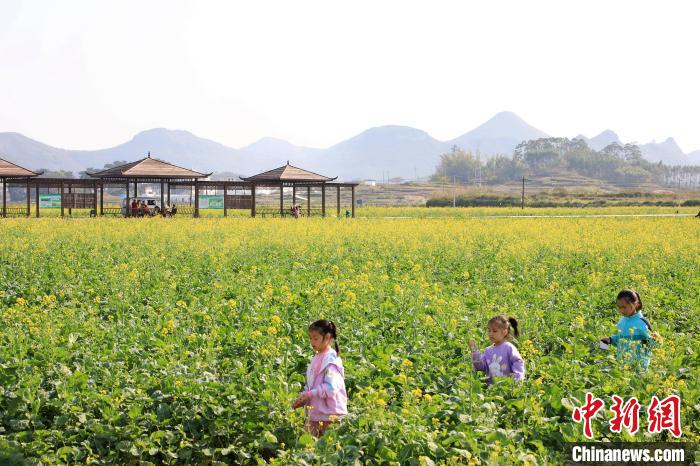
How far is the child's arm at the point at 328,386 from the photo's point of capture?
5.06 m

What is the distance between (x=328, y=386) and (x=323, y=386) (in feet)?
0.13

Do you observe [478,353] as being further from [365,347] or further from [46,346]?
[46,346]

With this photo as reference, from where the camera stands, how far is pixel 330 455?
4.22m

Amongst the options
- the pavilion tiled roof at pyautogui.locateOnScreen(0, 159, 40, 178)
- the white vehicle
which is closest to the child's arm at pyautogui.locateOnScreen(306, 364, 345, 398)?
the white vehicle

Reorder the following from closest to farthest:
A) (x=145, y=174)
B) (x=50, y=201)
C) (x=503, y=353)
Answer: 1. (x=503, y=353)
2. (x=145, y=174)
3. (x=50, y=201)

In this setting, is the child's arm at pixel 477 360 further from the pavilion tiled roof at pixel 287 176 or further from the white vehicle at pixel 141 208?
the white vehicle at pixel 141 208

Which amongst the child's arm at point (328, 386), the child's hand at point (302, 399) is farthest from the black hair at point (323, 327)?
the child's hand at point (302, 399)

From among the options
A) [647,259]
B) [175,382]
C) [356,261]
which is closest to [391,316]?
[175,382]

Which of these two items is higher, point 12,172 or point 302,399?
point 12,172

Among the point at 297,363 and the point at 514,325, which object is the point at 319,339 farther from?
the point at 514,325

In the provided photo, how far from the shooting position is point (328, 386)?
5062mm

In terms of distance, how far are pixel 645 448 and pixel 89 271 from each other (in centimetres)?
1130

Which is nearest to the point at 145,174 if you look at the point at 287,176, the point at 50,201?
the point at 287,176

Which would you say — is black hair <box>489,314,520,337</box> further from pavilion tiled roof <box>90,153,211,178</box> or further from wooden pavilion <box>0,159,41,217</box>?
wooden pavilion <box>0,159,41,217</box>
